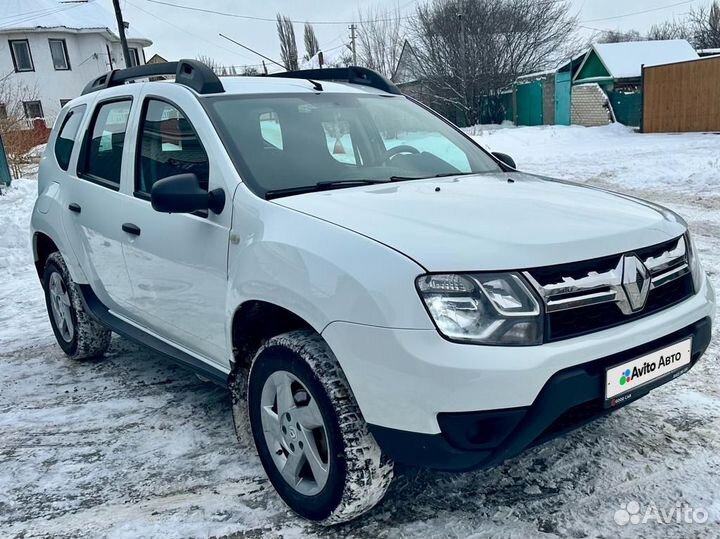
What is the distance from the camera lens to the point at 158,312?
3342 millimetres

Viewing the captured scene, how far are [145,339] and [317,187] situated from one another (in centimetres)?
144

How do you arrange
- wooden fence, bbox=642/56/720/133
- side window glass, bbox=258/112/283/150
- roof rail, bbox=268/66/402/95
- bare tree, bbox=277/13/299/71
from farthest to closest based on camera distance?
bare tree, bbox=277/13/299/71 → wooden fence, bbox=642/56/720/133 → roof rail, bbox=268/66/402/95 → side window glass, bbox=258/112/283/150

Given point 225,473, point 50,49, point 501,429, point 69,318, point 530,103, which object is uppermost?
point 50,49

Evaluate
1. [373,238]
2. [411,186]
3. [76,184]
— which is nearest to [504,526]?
[373,238]

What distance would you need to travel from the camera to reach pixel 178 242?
9.86ft

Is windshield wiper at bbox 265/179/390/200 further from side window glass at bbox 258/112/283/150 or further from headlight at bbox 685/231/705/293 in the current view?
headlight at bbox 685/231/705/293

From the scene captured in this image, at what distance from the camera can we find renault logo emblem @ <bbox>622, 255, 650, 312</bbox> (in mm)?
2213

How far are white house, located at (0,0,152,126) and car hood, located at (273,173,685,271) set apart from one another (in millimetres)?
37515

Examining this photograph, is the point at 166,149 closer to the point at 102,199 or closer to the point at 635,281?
the point at 102,199

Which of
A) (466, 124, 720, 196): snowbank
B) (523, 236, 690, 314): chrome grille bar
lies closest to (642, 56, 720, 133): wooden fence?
(466, 124, 720, 196): snowbank

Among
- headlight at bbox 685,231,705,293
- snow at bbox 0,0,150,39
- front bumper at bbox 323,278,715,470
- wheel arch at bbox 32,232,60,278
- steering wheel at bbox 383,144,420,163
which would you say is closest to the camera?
front bumper at bbox 323,278,715,470

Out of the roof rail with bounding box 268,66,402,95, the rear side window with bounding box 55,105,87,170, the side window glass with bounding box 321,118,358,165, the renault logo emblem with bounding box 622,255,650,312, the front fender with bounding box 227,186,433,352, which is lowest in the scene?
the renault logo emblem with bounding box 622,255,650,312

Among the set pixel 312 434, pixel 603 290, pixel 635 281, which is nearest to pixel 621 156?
pixel 635 281

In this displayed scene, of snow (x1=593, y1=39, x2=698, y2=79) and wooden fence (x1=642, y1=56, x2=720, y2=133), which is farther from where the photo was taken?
snow (x1=593, y1=39, x2=698, y2=79)
